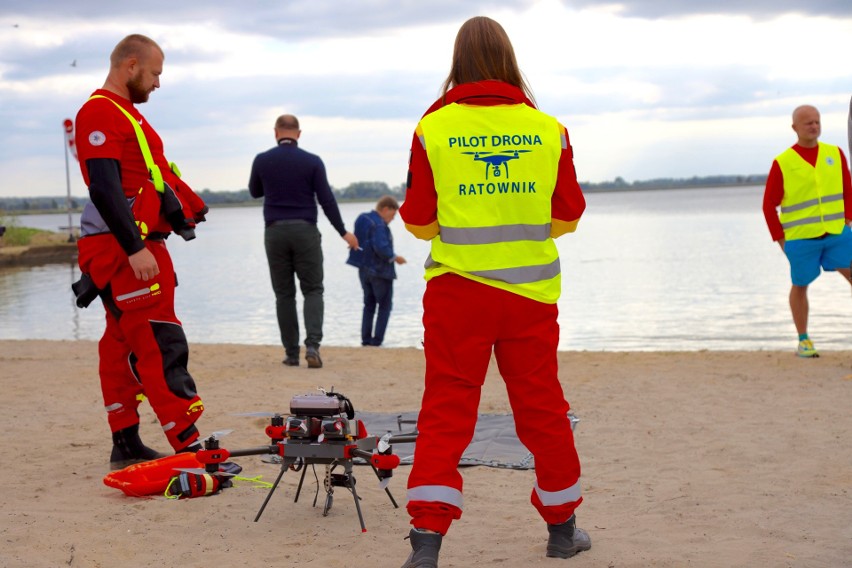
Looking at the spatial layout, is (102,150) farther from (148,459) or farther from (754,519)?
(754,519)

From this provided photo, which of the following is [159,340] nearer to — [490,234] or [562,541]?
[490,234]

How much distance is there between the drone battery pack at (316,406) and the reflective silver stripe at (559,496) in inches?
43.7

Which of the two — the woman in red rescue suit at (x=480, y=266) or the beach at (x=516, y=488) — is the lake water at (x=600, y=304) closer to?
the beach at (x=516, y=488)

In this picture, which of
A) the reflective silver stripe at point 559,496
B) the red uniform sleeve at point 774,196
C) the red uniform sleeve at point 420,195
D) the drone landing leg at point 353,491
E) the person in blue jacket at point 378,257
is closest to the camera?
the red uniform sleeve at point 420,195

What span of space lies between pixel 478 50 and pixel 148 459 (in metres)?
3.34

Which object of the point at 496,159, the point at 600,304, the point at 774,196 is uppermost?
the point at 496,159

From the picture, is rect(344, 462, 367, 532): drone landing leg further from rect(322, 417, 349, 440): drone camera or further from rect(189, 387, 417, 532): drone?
rect(322, 417, 349, 440): drone camera

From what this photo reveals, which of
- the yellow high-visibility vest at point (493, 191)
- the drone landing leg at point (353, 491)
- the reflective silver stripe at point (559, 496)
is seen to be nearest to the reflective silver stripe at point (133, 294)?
the drone landing leg at point (353, 491)

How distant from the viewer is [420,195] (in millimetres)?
4039

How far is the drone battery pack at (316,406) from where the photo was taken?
479 centimetres

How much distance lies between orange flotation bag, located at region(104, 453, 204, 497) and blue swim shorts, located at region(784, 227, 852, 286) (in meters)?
6.40

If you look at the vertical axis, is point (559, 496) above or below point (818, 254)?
below

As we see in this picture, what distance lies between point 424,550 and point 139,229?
2.35 m

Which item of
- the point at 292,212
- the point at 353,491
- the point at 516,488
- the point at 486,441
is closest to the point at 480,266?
the point at 353,491
